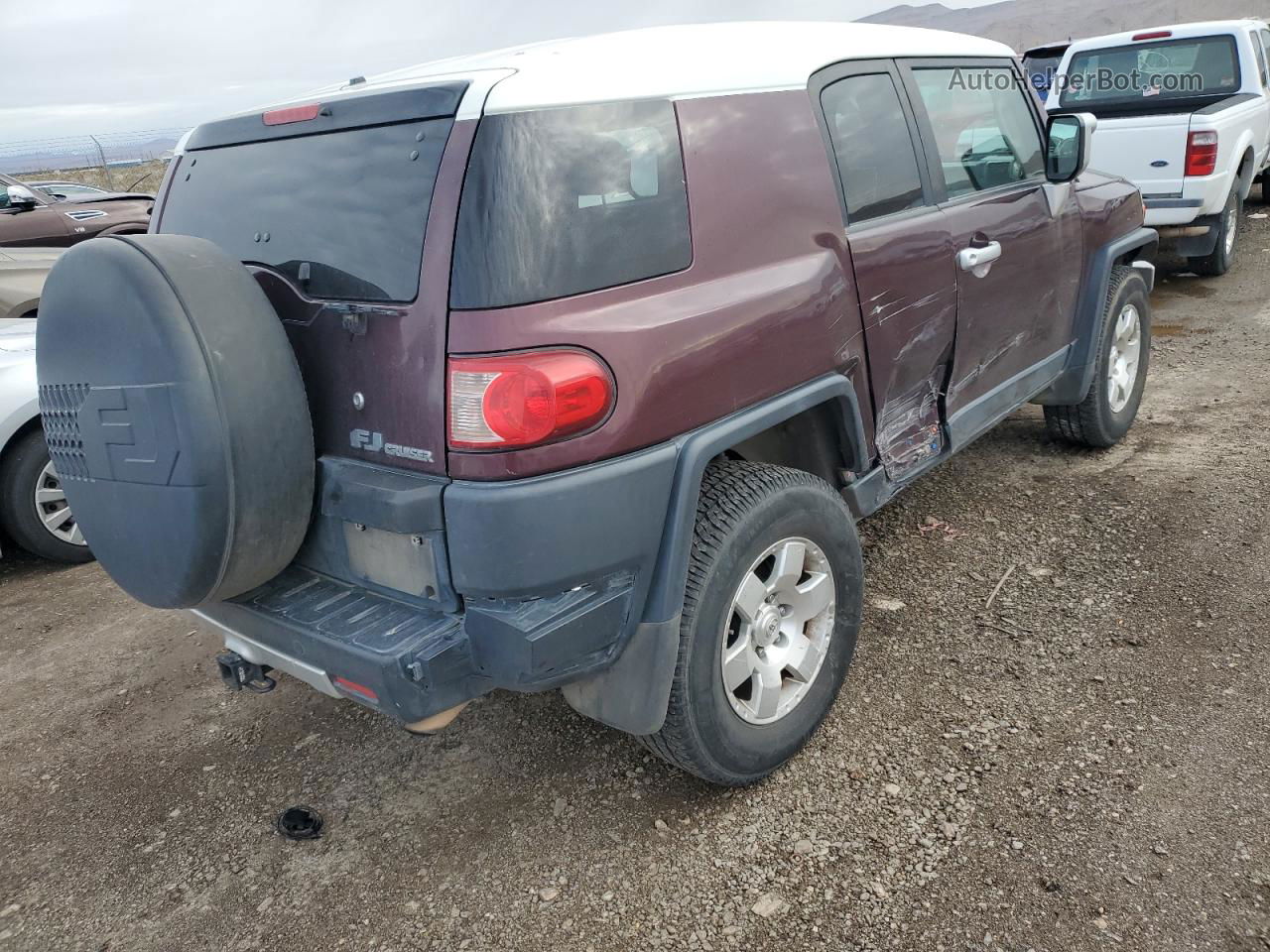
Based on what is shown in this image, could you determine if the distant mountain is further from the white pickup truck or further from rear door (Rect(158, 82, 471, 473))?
rear door (Rect(158, 82, 471, 473))

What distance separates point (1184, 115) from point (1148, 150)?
32 cm

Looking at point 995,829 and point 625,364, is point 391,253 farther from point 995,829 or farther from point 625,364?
point 995,829

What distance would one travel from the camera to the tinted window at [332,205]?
2.08 meters

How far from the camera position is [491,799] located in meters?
2.71

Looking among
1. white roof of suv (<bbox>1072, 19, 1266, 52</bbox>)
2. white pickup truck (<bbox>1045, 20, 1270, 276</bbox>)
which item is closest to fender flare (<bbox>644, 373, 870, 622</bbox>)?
white pickup truck (<bbox>1045, 20, 1270, 276</bbox>)

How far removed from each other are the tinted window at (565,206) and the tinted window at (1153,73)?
7.67 m

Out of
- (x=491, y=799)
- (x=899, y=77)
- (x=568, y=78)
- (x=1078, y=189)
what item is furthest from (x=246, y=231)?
(x=1078, y=189)

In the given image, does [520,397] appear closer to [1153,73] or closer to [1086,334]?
[1086,334]

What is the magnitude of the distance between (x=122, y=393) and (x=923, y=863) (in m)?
2.17

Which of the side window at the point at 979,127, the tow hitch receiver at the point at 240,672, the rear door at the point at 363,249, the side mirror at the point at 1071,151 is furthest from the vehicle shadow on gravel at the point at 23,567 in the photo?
the side mirror at the point at 1071,151

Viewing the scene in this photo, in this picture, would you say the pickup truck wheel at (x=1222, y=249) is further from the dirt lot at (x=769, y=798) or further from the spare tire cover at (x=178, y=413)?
the spare tire cover at (x=178, y=413)

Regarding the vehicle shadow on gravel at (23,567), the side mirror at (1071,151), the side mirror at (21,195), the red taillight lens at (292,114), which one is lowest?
the vehicle shadow on gravel at (23,567)

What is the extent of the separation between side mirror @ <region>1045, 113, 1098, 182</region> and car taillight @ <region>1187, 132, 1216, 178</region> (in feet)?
13.2

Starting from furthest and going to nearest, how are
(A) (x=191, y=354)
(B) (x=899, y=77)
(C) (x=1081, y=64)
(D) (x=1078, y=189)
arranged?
1. (C) (x=1081, y=64)
2. (D) (x=1078, y=189)
3. (B) (x=899, y=77)
4. (A) (x=191, y=354)
